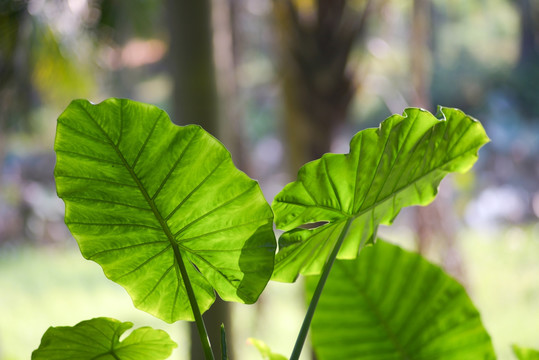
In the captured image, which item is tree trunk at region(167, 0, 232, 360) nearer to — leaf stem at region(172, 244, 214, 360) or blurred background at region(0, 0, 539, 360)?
blurred background at region(0, 0, 539, 360)

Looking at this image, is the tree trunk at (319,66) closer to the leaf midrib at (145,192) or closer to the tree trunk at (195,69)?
the tree trunk at (195,69)

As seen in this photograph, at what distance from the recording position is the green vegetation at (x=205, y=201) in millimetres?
386

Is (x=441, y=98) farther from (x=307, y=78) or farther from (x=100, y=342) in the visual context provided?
(x=100, y=342)

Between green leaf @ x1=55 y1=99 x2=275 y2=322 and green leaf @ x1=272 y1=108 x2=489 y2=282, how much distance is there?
4cm

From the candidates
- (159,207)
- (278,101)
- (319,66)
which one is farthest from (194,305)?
(278,101)

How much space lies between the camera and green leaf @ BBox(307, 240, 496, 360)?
0.54 metres

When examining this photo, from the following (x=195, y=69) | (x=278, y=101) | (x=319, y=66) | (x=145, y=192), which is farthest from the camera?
(x=278, y=101)

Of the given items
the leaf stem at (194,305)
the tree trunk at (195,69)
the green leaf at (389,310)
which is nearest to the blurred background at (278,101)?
→ the tree trunk at (195,69)

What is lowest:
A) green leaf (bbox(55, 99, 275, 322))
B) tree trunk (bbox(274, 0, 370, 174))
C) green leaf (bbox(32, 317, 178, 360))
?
green leaf (bbox(32, 317, 178, 360))

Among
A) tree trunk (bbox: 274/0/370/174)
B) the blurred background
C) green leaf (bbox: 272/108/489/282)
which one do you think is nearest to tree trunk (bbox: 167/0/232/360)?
the blurred background

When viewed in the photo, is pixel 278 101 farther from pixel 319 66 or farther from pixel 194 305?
pixel 194 305

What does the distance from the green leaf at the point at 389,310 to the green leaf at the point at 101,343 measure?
0.17m

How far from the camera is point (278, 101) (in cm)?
651

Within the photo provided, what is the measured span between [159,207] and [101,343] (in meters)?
0.14
